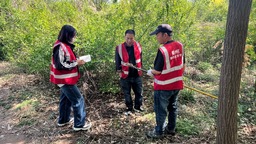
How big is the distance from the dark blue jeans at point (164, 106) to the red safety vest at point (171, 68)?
0.35ft

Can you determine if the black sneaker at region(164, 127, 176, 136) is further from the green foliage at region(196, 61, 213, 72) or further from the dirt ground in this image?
the green foliage at region(196, 61, 213, 72)

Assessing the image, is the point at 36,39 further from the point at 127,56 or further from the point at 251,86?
the point at 251,86

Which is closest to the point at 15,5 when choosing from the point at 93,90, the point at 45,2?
the point at 45,2

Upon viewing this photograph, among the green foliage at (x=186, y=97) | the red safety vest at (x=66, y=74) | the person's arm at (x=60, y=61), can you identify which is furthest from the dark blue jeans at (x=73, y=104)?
the green foliage at (x=186, y=97)

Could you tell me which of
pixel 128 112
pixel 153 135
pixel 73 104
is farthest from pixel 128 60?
pixel 153 135

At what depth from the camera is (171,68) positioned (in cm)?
362

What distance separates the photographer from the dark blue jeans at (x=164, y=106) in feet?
12.3

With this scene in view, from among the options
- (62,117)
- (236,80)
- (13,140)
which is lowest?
(13,140)

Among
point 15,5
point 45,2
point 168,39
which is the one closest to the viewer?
point 168,39

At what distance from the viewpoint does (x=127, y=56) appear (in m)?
4.64

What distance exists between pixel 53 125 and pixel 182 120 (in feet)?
8.25

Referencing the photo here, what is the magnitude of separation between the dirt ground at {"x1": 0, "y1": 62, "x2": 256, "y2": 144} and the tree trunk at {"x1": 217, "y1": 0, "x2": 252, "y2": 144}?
100cm

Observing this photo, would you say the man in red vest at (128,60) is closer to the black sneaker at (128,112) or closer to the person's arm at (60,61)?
the black sneaker at (128,112)

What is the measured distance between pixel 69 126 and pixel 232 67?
10.5ft
